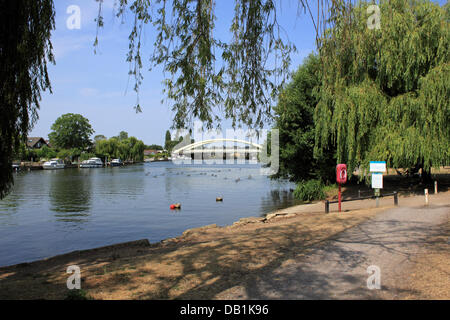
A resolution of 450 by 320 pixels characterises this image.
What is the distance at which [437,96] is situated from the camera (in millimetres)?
16938

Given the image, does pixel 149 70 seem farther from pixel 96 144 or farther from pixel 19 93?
pixel 96 144

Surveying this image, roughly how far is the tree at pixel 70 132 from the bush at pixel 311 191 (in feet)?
290

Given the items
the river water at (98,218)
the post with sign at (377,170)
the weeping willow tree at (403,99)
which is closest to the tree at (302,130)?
the river water at (98,218)

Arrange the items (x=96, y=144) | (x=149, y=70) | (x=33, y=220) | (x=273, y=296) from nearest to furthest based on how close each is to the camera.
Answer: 1. (x=273, y=296)
2. (x=149, y=70)
3. (x=33, y=220)
4. (x=96, y=144)

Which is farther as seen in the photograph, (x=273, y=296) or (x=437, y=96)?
(x=437, y=96)

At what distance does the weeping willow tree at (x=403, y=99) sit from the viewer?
17156 millimetres

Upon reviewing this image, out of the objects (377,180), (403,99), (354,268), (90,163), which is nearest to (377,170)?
(377,180)

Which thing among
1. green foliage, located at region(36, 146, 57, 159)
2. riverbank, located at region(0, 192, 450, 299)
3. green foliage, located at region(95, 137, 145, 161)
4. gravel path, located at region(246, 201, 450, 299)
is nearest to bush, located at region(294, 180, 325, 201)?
gravel path, located at region(246, 201, 450, 299)

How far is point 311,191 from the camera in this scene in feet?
80.2

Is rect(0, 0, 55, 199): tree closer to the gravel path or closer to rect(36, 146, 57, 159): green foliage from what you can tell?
the gravel path

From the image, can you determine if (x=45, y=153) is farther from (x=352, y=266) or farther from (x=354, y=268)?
(x=354, y=268)

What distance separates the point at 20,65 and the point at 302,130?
70.8 ft
